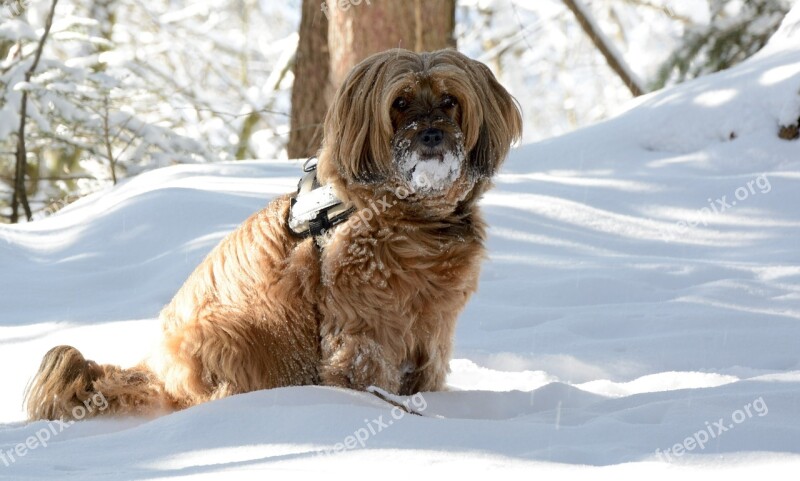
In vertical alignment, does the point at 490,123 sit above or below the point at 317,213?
above

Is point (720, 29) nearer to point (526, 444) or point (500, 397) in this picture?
point (500, 397)

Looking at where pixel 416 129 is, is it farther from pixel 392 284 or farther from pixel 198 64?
pixel 198 64

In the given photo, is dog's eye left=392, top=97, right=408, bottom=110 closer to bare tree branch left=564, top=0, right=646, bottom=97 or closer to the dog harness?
the dog harness

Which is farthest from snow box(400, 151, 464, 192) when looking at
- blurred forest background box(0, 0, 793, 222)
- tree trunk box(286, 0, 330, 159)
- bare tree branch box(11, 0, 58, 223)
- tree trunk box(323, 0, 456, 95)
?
bare tree branch box(11, 0, 58, 223)

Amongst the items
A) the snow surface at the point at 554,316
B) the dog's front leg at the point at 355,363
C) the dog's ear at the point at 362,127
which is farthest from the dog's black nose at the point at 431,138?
the snow surface at the point at 554,316

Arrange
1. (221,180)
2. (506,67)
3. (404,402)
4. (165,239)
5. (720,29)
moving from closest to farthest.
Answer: (404,402) → (165,239) → (221,180) → (720,29) → (506,67)

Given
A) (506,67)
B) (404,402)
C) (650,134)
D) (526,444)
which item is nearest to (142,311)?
(404,402)

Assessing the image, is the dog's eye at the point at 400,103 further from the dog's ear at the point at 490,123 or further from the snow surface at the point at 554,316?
the snow surface at the point at 554,316

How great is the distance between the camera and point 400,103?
163 inches

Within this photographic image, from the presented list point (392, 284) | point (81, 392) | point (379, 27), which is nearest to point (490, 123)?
point (392, 284)

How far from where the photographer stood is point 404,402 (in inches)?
164

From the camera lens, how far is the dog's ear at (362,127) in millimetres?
4168

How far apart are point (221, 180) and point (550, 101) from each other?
49.7 feet

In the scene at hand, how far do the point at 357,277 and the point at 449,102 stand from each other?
2.86ft
